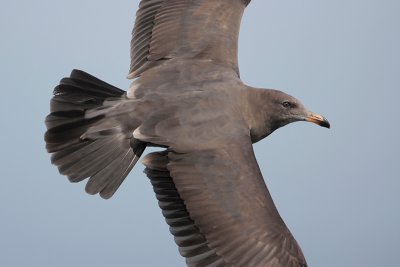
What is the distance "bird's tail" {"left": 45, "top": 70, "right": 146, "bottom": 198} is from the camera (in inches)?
245

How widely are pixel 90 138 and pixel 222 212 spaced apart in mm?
1243

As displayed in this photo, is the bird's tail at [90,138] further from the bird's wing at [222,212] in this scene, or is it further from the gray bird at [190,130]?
the bird's wing at [222,212]

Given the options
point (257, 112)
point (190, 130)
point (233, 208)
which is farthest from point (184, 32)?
point (233, 208)

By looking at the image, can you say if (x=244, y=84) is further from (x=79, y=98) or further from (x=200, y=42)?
(x=79, y=98)

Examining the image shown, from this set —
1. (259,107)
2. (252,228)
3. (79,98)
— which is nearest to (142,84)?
(79,98)

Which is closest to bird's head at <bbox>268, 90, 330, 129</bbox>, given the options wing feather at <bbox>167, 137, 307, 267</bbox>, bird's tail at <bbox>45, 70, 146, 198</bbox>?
wing feather at <bbox>167, 137, 307, 267</bbox>

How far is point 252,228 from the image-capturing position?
5.61m

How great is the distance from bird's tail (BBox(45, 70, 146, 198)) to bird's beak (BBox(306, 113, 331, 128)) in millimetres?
1311

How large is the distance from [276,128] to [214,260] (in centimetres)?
145

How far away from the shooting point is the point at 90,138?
6324mm

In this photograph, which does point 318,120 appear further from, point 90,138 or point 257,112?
point 90,138

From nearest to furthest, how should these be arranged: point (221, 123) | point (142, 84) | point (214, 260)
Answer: point (214, 260), point (221, 123), point (142, 84)

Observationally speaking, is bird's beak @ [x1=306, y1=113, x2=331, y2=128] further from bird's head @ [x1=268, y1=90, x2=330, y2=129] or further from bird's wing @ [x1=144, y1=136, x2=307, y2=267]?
bird's wing @ [x1=144, y1=136, x2=307, y2=267]

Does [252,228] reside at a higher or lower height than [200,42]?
lower
